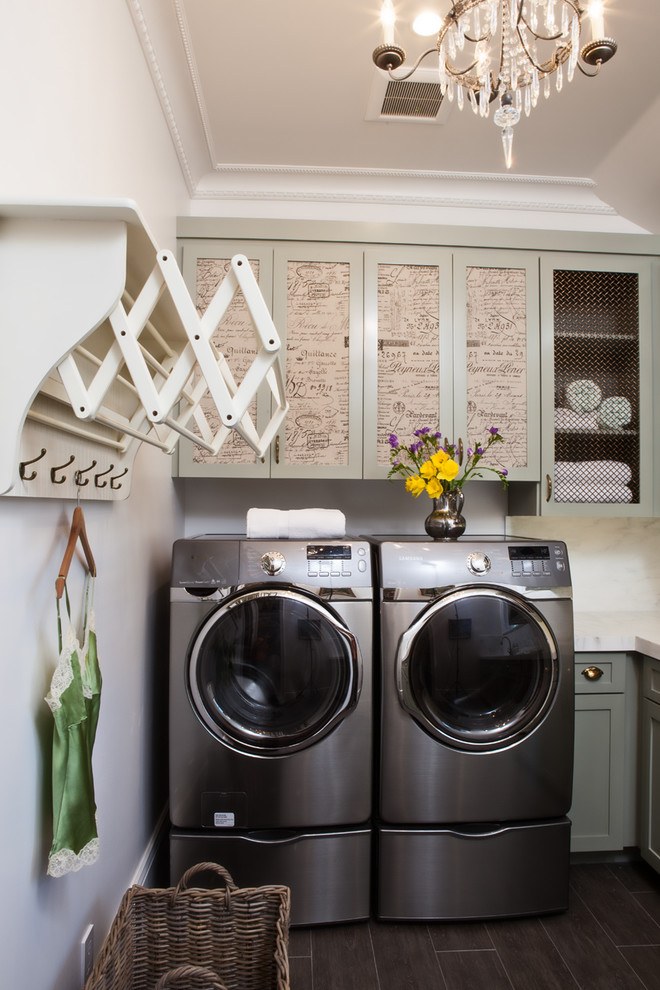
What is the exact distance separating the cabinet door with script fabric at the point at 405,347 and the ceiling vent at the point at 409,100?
1.49 feet

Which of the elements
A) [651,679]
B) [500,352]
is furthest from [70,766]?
[500,352]

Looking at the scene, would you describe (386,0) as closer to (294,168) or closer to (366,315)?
(366,315)

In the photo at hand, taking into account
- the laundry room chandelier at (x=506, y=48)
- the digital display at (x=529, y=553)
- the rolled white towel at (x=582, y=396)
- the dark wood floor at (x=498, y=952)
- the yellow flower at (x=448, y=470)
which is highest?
the laundry room chandelier at (x=506, y=48)

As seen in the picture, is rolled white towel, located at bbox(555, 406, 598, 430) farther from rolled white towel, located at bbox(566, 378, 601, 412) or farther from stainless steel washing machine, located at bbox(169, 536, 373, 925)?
stainless steel washing machine, located at bbox(169, 536, 373, 925)

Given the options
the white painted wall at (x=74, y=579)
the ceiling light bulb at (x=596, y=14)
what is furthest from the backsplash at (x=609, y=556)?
the ceiling light bulb at (x=596, y=14)

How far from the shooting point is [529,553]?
6.71 feet

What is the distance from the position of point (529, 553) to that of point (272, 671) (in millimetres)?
920

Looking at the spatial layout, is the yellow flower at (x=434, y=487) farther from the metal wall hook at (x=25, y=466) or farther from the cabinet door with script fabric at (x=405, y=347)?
the metal wall hook at (x=25, y=466)

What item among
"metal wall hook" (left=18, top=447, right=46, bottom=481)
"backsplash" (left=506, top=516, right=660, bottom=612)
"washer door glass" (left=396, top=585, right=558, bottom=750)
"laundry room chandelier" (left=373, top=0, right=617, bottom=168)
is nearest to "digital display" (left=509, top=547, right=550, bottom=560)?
"washer door glass" (left=396, top=585, right=558, bottom=750)

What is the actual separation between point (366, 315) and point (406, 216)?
0.64 meters

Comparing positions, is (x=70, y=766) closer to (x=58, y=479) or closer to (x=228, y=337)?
(x=58, y=479)

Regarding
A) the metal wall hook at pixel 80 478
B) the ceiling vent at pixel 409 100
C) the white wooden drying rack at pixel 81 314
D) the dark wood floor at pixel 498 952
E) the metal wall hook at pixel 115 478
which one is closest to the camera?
the white wooden drying rack at pixel 81 314

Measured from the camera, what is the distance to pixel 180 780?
192cm

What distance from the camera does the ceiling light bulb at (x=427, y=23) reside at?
184 centimetres
